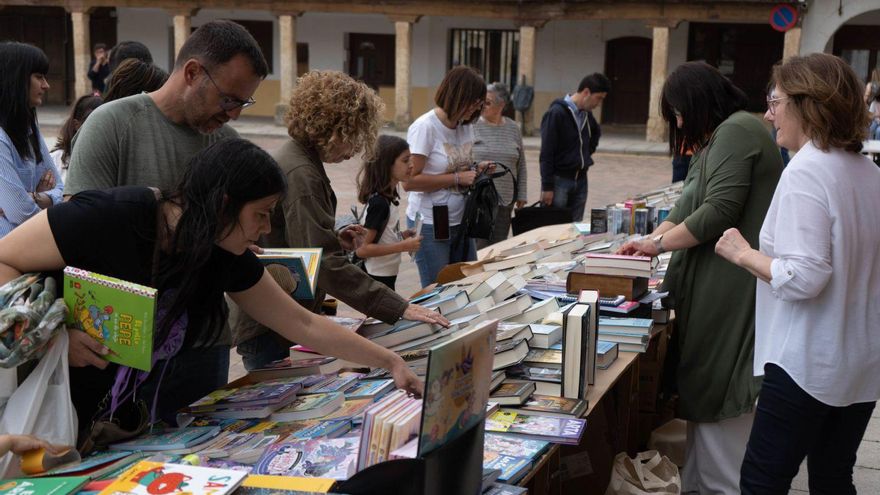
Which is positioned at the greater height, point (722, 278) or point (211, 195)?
point (211, 195)

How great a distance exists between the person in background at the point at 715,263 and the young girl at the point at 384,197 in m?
1.40

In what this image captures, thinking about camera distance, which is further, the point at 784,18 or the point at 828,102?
the point at 784,18

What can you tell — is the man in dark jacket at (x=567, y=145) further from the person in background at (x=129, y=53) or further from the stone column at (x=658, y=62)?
the stone column at (x=658, y=62)

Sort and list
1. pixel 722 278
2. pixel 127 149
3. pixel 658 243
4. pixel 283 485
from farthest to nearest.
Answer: pixel 658 243 < pixel 722 278 < pixel 127 149 < pixel 283 485

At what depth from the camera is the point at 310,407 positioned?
2.58m

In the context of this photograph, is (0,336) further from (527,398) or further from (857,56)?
(857,56)

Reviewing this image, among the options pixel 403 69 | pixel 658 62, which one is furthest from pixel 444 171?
pixel 403 69

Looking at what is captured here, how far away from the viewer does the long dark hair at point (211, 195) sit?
2174 mm

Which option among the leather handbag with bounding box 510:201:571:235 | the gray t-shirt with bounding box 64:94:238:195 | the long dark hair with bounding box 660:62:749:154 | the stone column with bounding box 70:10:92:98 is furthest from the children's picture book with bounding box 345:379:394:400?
the stone column with bounding box 70:10:92:98

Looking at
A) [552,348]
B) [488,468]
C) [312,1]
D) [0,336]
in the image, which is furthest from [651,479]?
[312,1]

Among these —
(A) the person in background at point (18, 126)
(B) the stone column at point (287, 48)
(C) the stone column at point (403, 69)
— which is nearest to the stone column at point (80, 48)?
(B) the stone column at point (287, 48)

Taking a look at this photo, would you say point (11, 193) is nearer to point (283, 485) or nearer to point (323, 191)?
point (323, 191)

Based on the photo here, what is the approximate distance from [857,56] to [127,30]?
1769 centimetres

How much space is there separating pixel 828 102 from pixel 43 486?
2098mm
